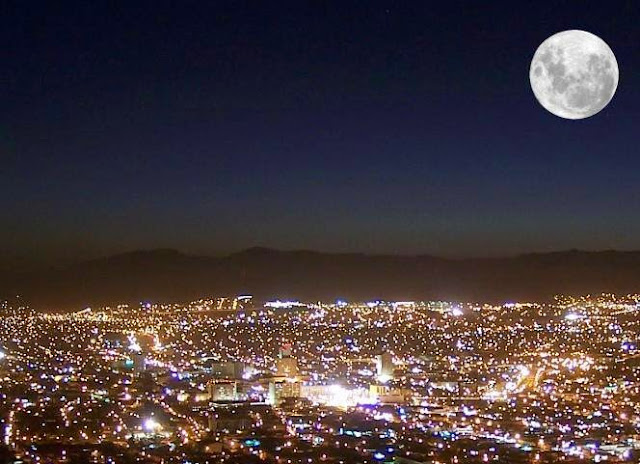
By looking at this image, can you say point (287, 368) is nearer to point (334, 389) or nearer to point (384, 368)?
point (384, 368)

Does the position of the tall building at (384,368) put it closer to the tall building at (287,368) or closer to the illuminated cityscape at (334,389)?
the illuminated cityscape at (334,389)

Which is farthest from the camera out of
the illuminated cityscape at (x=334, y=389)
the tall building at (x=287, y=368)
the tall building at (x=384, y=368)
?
the tall building at (x=287, y=368)

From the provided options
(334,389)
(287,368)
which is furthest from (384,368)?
(334,389)

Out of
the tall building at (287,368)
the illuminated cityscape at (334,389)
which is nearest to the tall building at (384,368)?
the illuminated cityscape at (334,389)

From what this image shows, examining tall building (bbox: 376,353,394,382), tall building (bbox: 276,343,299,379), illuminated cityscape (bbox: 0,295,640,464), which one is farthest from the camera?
tall building (bbox: 276,343,299,379)

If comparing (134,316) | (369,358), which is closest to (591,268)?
(134,316)

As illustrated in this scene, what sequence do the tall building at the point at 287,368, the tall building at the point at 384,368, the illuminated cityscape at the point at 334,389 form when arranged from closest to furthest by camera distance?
the illuminated cityscape at the point at 334,389
the tall building at the point at 384,368
the tall building at the point at 287,368

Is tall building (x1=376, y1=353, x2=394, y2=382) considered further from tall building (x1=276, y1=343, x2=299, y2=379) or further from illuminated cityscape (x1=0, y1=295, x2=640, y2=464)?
tall building (x1=276, y1=343, x2=299, y2=379)

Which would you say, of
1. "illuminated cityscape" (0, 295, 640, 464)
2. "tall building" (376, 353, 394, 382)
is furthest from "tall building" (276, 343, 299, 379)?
"tall building" (376, 353, 394, 382)

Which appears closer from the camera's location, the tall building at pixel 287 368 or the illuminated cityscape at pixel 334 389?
the illuminated cityscape at pixel 334 389
